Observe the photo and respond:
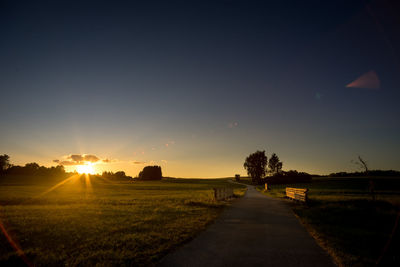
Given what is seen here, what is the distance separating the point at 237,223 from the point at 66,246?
7.35 metres

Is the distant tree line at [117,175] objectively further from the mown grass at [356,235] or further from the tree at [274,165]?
the mown grass at [356,235]

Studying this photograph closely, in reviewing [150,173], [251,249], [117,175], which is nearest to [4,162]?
[117,175]

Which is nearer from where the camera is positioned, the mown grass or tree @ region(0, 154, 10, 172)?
the mown grass

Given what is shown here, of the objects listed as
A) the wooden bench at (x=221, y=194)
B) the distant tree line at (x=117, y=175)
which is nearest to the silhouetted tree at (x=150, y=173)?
the distant tree line at (x=117, y=175)

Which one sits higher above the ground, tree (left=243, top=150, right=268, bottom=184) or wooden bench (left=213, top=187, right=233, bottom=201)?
tree (left=243, top=150, right=268, bottom=184)

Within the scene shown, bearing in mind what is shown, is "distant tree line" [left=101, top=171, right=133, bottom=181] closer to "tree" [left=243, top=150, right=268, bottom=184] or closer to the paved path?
"tree" [left=243, top=150, right=268, bottom=184]

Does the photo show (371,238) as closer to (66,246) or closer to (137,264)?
(137,264)

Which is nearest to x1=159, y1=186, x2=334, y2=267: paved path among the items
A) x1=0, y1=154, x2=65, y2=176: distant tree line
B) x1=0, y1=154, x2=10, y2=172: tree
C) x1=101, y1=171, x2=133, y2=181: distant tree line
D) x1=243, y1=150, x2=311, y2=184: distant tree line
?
x1=243, y1=150, x2=311, y2=184: distant tree line

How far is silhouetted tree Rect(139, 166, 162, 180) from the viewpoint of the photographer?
123562 millimetres

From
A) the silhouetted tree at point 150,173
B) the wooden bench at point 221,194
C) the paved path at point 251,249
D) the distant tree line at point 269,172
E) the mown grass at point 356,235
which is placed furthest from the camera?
the silhouetted tree at point 150,173

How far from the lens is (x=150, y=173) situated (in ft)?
409

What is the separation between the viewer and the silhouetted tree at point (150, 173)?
12356 cm

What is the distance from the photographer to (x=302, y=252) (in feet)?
20.3

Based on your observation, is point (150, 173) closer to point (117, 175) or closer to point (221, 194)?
point (117, 175)
